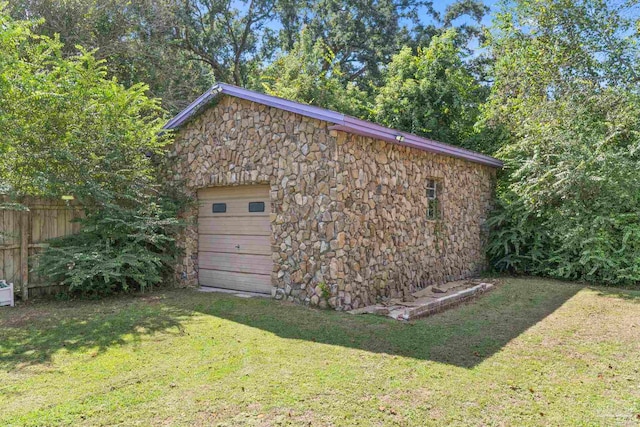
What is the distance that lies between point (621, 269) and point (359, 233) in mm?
6129

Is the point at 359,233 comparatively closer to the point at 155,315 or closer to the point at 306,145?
the point at 306,145

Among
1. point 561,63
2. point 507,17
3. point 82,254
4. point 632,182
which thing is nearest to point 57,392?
point 82,254

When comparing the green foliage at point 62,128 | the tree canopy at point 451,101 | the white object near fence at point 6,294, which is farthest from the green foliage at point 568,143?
the white object near fence at point 6,294

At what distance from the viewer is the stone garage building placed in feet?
22.0

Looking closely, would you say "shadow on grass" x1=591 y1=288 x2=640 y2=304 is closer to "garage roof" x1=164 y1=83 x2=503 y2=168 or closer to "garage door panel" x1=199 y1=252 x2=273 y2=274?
"garage roof" x1=164 y1=83 x2=503 y2=168

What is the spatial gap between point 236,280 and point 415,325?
3810 mm

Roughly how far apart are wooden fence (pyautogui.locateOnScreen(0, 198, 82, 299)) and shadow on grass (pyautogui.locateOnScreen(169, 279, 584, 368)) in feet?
8.93

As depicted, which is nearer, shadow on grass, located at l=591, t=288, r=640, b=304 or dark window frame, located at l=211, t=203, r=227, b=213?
shadow on grass, located at l=591, t=288, r=640, b=304

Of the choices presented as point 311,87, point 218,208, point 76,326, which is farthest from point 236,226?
point 311,87

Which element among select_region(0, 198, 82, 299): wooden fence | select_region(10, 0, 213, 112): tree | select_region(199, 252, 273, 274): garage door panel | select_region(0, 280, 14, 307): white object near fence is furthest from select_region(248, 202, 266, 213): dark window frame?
select_region(10, 0, 213, 112): tree

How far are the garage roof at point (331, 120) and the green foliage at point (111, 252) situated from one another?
2.03m

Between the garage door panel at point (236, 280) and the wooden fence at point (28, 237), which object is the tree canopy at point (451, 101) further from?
the garage door panel at point (236, 280)

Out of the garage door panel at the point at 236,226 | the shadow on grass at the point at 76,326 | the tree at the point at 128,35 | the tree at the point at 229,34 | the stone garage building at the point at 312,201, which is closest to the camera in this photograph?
the shadow on grass at the point at 76,326

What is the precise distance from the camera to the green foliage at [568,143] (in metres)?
9.23
